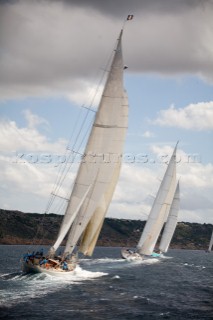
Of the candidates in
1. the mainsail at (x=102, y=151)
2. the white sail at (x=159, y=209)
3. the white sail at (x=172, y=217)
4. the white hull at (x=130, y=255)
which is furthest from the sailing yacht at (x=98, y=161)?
the white sail at (x=172, y=217)

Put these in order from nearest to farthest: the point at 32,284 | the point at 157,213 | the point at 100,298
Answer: the point at 100,298
the point at 32,284
the point at 157,213

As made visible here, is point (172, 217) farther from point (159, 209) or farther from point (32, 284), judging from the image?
point (32, 284)

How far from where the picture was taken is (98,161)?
53.8 meters

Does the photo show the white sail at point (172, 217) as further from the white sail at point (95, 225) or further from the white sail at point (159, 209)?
the white sail at point (95, 225)

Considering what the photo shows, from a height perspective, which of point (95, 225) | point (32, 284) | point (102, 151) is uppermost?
point (102, 151)

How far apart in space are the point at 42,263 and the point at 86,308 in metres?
12.2

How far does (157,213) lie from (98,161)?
35892 millimetres

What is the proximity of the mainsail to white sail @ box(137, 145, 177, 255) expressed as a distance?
3276 cm

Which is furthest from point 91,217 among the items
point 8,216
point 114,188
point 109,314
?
point 8,216

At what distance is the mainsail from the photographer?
53.4 m

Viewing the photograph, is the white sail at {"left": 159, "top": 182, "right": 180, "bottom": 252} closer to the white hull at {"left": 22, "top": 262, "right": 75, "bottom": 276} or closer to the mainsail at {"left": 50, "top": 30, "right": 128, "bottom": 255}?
the mainsail at {"left": 50, "top": 30, "right": 128, "bottom": 255}

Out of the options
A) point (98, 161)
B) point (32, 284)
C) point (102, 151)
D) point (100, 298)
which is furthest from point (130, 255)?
point (100, 298)

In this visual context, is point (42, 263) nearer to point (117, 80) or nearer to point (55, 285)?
point (55, 285)

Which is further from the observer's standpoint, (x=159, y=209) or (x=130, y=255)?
Result: (x=130, y=255)
